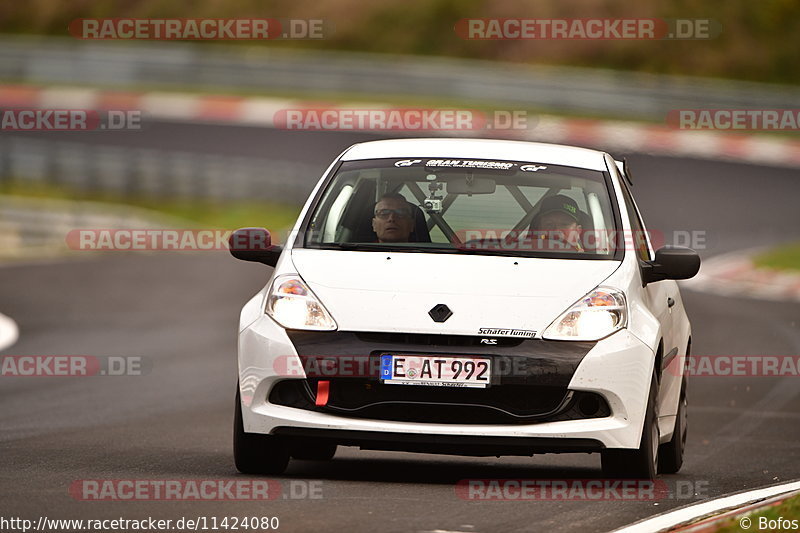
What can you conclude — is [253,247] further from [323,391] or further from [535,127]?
[535,127]

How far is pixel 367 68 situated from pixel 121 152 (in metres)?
7.02

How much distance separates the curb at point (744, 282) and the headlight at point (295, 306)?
1512cm

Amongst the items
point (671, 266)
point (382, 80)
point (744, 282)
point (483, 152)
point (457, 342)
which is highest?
point (382, 80)

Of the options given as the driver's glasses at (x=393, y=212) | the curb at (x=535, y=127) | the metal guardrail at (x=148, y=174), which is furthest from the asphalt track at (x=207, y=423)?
the curb at (x=535, y=127)

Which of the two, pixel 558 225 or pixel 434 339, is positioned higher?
pixel 558 225

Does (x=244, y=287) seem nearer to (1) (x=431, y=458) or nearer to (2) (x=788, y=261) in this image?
(2) (x=788, y=261)

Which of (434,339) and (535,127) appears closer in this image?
(434,339)

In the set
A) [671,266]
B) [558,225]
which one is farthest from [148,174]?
[671,266]

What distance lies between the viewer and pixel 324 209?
8.91 meters

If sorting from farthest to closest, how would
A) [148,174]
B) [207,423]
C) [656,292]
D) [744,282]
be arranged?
1. [148,174]
2. [744,282]
3. [207,423]
4. [656,292]

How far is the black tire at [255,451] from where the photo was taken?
8.13 meters

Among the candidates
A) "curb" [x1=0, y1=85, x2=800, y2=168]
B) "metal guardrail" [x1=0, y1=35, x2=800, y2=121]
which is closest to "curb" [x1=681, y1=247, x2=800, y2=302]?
"curb" [x1=0, y1=85, x2=800, y2=168]

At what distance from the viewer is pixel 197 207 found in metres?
35.0

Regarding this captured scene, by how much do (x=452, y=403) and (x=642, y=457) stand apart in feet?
3.14
